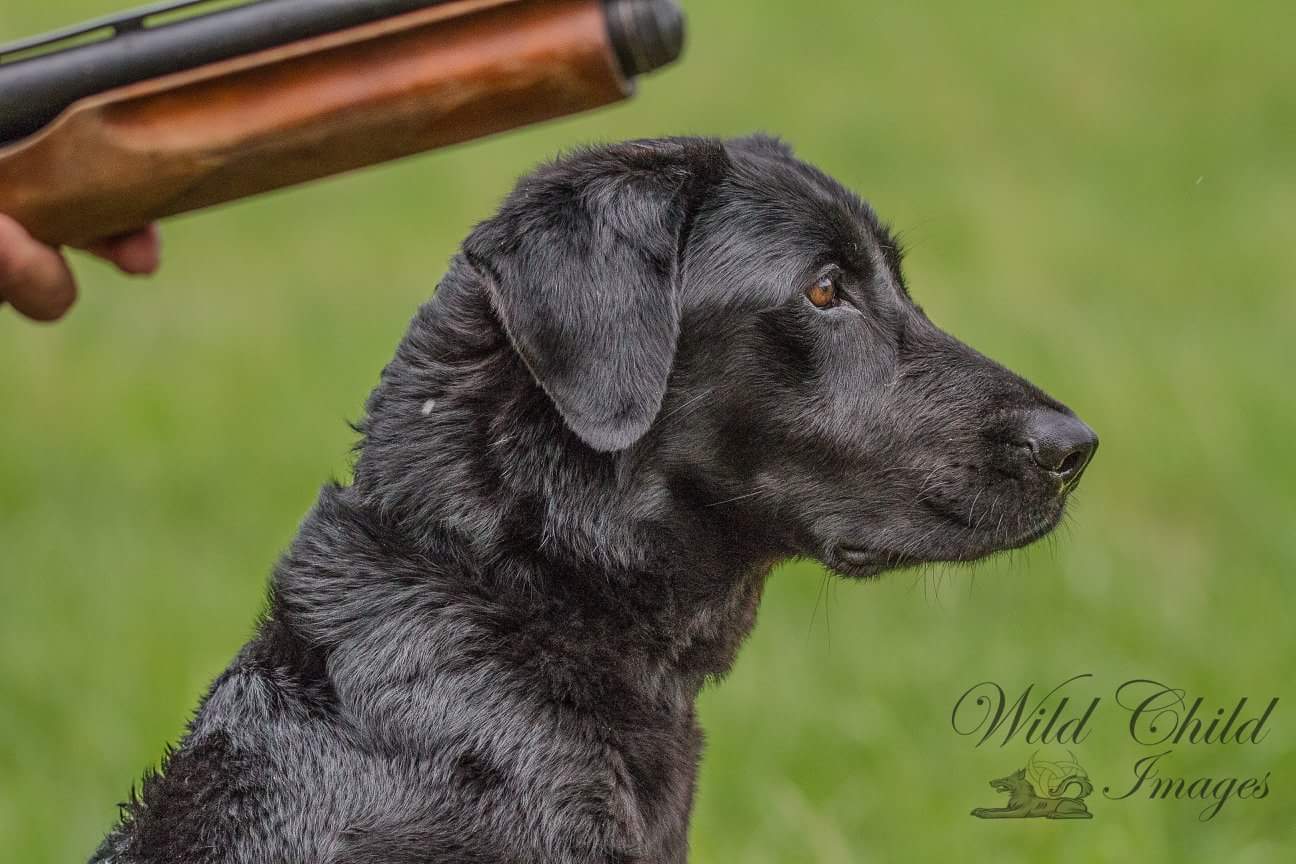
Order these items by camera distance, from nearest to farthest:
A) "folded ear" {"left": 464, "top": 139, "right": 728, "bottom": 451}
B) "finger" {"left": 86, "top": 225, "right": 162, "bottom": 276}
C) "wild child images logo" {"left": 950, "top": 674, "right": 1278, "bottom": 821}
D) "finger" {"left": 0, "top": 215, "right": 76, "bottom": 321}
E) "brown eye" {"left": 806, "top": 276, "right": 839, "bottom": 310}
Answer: "folded ear" {"left": 464, "top": 139, "right": 728, "bottom": 451}
"brown eye" {"left": 806, "top": 276, "right": 839, "bottom": 310}
"finger" {"left": 0, "top": 215, "right": 76, "bottom": 321}
"finger" {"left": 86, "top": 225, "right": 162, "bottom": 276}
"wild child images logo" {"left": 950, "top": 674, "right": 1278, "bottom": 821}

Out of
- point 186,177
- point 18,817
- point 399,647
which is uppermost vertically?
point 186,177

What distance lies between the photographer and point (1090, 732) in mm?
5543

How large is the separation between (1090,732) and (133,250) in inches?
133

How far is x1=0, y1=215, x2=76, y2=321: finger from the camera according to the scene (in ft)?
13.2

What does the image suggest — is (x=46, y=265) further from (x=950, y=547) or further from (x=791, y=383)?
(x=950, y=547)

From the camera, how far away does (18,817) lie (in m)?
5.54

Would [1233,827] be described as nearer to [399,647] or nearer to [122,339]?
[399,647]

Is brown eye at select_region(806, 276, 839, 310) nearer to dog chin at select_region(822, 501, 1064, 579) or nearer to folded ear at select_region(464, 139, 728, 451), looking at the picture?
folded ear at select_region(464, 139, 728, 451)

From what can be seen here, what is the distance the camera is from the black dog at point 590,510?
3.39 meters

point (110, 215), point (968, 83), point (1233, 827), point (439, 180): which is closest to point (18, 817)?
point (110, 215)

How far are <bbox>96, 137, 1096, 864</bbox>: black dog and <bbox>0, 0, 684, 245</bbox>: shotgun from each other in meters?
0.26

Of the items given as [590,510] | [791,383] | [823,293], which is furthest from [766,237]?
[590,510]

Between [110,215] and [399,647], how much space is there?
1323mm

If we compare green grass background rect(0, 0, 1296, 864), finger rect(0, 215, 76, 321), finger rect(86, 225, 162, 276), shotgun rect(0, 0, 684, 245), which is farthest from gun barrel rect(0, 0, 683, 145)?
green grass background rect(0, 0, 1296, 864)
